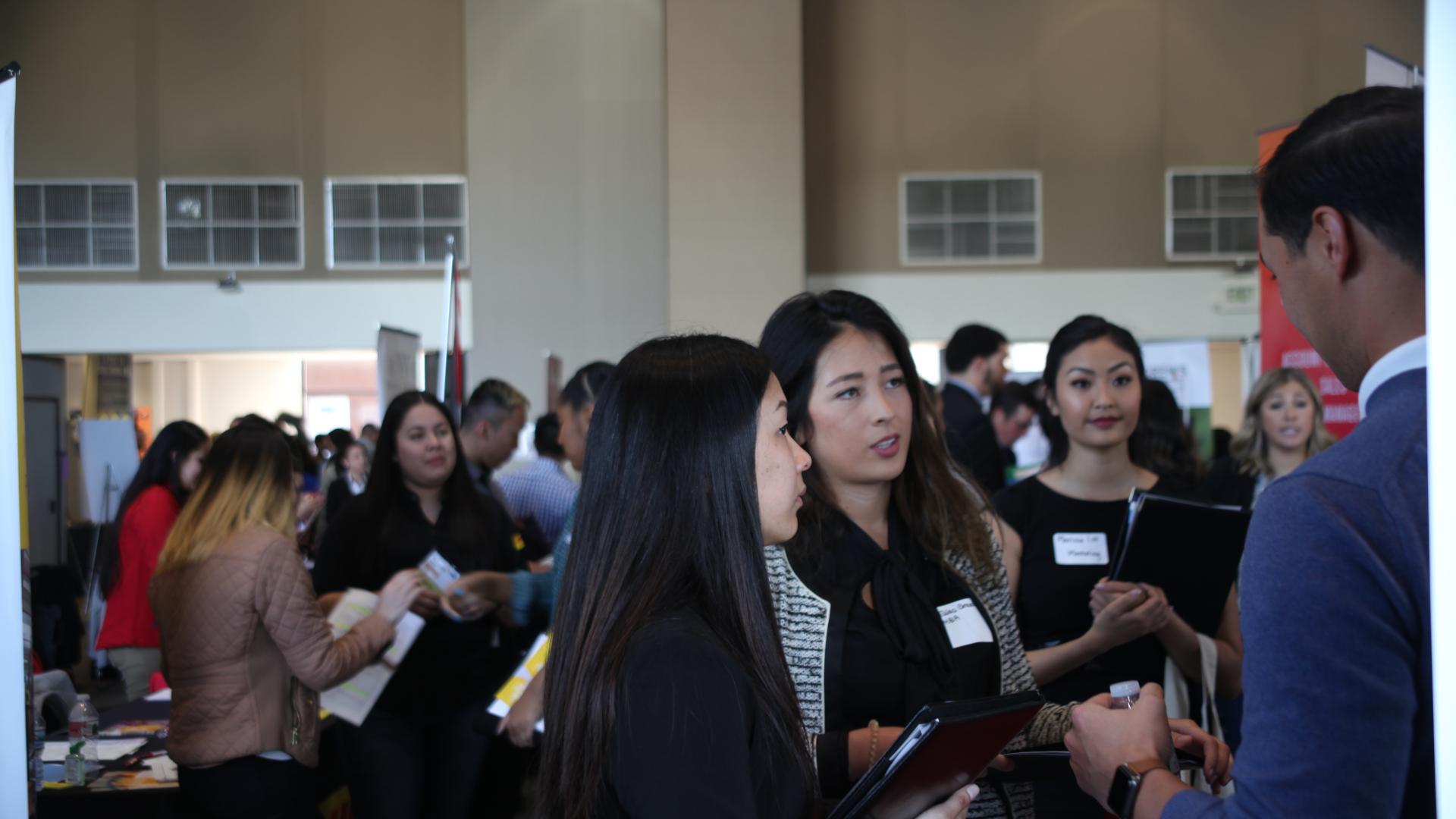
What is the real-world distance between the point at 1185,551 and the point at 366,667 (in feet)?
6.64

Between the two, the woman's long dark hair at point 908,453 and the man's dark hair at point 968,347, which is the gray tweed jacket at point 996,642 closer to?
the woman's long dark hair at point 908,453

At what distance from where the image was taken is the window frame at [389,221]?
12.1 m

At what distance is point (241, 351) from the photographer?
476 inches

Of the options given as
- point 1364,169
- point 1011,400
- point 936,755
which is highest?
point 1364,169

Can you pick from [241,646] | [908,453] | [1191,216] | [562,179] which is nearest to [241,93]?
[562,179]

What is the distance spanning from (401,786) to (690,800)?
2.35 meters

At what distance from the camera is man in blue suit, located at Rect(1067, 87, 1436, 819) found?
0.89 metres

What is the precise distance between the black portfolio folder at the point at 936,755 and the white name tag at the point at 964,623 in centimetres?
48

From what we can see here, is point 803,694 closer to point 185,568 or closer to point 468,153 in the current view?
point 185,568

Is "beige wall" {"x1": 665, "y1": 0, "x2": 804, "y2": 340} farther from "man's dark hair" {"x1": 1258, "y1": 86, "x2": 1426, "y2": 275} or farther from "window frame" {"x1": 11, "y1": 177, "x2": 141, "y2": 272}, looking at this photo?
"man's dark hair" {"x1": 1258, "y1": 86, "x2": 1426, "y2": 275}

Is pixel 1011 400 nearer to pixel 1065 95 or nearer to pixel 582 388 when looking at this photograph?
pixel 582 388

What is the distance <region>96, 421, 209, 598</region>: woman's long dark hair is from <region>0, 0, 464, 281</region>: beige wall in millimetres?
8220

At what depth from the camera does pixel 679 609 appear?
44.1 inches

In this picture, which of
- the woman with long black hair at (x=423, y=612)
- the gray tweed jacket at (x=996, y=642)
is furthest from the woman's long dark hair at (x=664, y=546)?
the woman with long black hair at (x=423, y=612)
